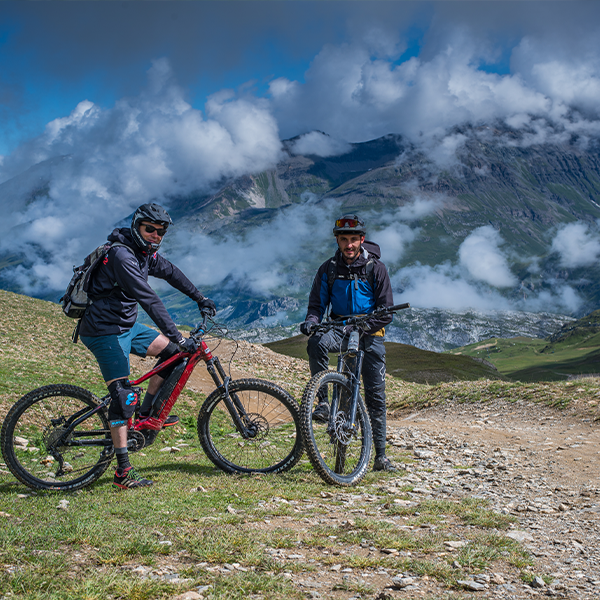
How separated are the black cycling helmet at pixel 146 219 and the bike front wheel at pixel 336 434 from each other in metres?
3.17

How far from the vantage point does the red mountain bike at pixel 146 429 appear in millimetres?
7555

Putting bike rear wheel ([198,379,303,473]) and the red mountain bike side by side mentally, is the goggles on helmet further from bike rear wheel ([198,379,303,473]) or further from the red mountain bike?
bike rear wheel ([198,379,303,473])

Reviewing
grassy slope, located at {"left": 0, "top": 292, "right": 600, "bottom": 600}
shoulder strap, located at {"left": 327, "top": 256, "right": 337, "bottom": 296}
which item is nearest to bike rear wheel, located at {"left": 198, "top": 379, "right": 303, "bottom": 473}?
grassy slope, located at {"left": 0, "top": 292, "right": 600, "bottom": 600}

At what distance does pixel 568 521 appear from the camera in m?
6.15

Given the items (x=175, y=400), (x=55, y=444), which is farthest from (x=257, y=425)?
(x=55, y=444)

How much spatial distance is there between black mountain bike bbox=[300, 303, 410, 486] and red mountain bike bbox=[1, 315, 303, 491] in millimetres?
413

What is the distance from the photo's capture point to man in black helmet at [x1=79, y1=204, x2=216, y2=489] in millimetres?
7082

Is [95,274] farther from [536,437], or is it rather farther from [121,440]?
[536,437]

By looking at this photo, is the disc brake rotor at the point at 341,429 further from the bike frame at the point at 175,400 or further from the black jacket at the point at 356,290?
the black jacket at the point at 356,290

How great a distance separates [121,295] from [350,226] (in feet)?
12.4

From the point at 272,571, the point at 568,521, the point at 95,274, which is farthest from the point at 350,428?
the point at 95,274

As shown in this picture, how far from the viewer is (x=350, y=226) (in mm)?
8430

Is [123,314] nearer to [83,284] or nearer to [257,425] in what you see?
[83,284]

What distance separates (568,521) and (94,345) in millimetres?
6657
